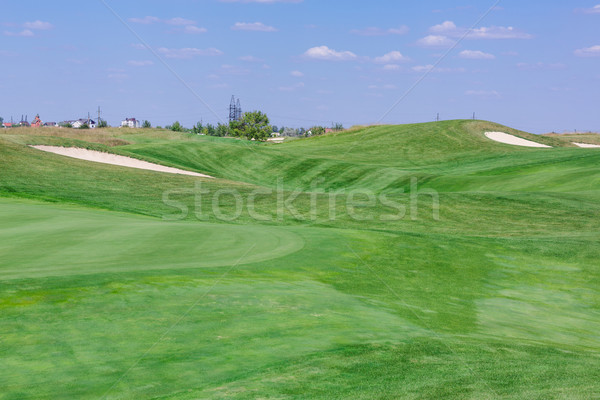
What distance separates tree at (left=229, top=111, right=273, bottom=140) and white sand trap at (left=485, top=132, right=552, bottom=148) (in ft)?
297

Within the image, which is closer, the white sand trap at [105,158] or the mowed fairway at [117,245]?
the mowed fairway at [117,245]

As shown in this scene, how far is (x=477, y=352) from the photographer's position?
29.1 ft

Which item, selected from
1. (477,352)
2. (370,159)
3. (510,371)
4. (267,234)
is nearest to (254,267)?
(267,234)

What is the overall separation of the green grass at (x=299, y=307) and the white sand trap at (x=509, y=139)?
157 feet

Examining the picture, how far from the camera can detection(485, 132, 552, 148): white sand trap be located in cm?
7538

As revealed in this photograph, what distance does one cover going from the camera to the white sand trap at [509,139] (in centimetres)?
7538

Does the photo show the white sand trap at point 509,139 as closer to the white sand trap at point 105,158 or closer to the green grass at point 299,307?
the white sand trap at point 105,158

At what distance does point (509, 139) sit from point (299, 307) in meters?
72.6

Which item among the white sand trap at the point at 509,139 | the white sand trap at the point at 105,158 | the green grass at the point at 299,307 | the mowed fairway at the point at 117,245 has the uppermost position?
the white sand trap at the point at 509,139

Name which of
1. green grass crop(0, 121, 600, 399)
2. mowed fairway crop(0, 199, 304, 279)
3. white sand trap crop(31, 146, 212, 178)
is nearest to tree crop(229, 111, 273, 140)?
white sand trap crop(31, 146, 212, 178)

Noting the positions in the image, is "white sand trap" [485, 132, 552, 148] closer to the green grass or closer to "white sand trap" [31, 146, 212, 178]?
"white sand trap" [31, 146, 212, 178]

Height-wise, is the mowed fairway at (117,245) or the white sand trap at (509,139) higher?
the white sand trap at (509,139)

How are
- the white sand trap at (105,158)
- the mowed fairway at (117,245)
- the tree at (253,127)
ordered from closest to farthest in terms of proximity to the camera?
the mowed fairway at (117,245), the white sand trap at (105,158), the tree at (253,127)

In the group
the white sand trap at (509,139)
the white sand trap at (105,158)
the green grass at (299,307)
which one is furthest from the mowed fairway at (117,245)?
the white sand trap at (509,139)
